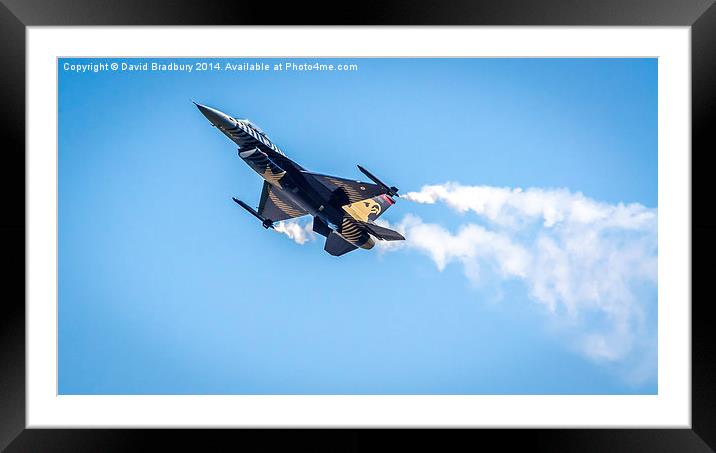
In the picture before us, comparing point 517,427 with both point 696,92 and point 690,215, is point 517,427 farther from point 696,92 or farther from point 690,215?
point 696,92

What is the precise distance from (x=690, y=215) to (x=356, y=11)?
35.2 feet

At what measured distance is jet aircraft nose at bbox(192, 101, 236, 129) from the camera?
92.9 feet

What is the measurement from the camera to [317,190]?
101 ft

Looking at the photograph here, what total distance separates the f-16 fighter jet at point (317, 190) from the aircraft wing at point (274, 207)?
10.7 ft

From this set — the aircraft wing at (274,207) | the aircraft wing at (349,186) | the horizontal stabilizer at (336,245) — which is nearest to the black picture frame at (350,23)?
the aircraft wing at (349,186)

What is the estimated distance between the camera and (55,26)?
18.6 m

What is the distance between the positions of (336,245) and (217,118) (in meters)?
9.53

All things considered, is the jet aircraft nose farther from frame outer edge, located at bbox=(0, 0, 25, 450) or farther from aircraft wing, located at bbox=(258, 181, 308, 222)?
frame outer edge, located at bbox=(0, 0, 25, 450)

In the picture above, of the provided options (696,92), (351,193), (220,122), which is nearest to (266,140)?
(220,122)

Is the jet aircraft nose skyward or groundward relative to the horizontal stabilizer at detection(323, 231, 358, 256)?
skyward

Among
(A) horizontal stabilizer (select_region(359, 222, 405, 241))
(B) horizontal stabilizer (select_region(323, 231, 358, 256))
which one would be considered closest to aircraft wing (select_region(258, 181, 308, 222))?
(B) horizontal stabilizer (select_region(323, 231, 358, 256))

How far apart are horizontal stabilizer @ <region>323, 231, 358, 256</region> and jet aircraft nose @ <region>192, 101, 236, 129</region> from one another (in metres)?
8.51

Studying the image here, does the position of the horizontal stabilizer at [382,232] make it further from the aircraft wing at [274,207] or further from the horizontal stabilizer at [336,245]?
the aircraft wing at [274,207]

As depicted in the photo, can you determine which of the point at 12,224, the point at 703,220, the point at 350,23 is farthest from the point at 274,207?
the point at 703,220
